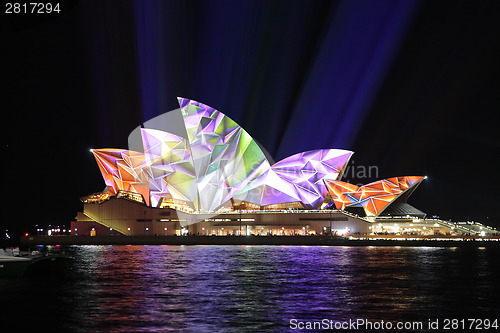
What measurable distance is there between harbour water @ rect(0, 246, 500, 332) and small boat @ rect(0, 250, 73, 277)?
1.00 m

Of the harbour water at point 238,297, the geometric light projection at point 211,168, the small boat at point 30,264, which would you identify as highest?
the geometric light projection at point 211,168

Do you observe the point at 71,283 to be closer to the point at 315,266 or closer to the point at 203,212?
the point at 315,266

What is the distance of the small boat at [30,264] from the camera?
35312mm

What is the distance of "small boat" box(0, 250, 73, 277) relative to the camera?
35312 mm

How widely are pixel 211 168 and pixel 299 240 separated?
1636 centimetres

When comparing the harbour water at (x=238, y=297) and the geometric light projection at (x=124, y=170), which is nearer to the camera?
the harbour water at (x=238, y=297)

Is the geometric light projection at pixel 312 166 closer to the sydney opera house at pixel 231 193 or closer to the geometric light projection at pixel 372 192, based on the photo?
the sydney opera house at pixel 231 193

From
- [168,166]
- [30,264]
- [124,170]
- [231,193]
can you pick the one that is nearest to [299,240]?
[231,193]

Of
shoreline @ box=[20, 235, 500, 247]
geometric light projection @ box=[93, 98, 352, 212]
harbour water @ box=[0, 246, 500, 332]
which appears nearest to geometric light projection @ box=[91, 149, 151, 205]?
geometric light projection @ box=[93, 98, 352, 212]

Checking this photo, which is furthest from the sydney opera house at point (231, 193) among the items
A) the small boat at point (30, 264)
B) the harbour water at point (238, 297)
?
Result: the harbour water at point (238, 297)

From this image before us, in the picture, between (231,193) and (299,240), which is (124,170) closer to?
(231,193)

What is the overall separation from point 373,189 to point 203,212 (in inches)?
1058

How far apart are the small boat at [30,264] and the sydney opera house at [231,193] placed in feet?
124

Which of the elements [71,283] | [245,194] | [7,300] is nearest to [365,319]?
[7,300]
